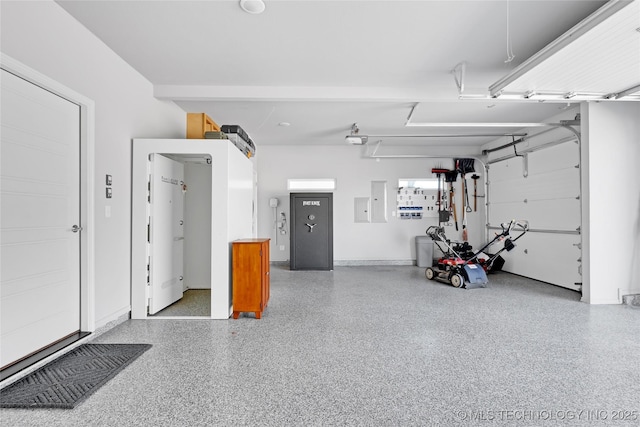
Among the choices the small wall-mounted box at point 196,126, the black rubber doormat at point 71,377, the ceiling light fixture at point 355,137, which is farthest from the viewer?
the ceiling light fixture at point 355,137

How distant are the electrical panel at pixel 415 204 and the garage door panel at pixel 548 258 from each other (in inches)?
78.3

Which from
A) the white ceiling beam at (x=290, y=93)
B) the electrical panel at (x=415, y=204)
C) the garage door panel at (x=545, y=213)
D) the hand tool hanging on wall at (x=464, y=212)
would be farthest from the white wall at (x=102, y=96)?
the hand tool hanging on wall at (x=464, y=212)

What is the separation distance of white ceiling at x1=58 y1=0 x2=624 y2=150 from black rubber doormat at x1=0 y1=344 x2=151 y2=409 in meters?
3.03

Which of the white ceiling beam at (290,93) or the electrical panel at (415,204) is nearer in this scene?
the white ceiling beam at (290,93)

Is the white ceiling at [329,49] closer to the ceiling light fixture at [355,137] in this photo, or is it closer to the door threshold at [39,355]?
the ceiling light fixture at [355,137]

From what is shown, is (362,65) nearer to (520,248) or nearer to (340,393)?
(340,393)

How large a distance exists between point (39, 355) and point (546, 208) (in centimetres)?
726

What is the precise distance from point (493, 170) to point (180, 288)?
23.0 ft

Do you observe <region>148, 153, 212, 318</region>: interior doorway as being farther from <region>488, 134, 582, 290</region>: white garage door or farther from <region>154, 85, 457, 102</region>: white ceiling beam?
<region>488, 134, 582, 290</region>: white garage door

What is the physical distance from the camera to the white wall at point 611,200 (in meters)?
4.27

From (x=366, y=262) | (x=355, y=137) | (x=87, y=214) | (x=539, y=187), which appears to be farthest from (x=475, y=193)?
(x=87, y=214)

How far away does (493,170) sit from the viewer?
23.7 ft

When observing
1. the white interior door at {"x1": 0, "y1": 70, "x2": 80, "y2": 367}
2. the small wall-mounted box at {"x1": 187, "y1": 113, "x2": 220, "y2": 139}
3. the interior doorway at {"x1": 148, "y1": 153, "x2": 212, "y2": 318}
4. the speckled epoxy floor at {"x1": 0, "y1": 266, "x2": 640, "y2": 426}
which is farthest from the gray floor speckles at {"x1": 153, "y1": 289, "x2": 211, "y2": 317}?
the small wall-mounted box at {"x1": 187, "y1": 113, "x2": 220, "y2": 139}

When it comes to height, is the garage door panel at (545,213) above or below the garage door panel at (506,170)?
below
